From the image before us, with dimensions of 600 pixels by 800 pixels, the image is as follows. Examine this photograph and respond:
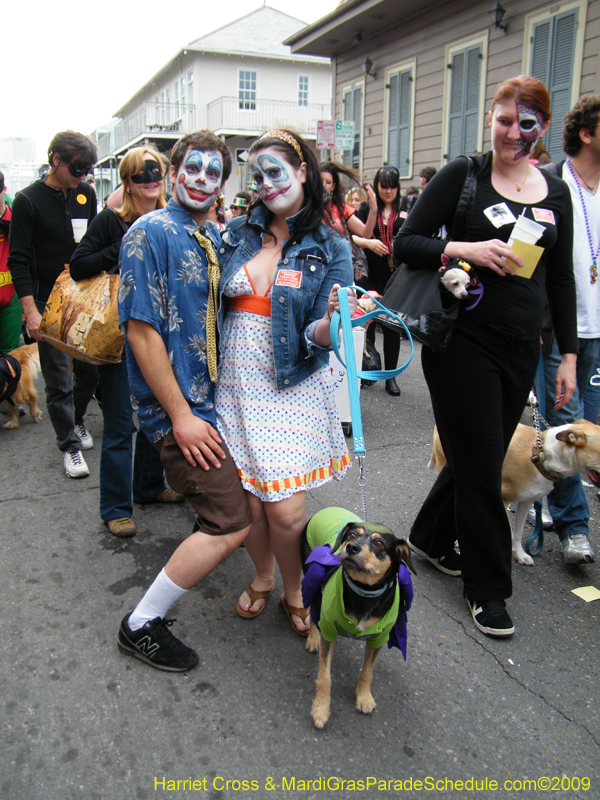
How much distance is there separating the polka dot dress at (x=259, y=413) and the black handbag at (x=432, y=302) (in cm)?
51

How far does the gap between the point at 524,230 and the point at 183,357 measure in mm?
1482

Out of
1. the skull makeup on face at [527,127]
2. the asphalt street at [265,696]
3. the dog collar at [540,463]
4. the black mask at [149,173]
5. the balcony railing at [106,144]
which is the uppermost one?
the balcony railing at [106,144]

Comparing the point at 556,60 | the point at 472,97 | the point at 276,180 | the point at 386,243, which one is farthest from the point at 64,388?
the point at 472,97

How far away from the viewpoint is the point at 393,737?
2.11m

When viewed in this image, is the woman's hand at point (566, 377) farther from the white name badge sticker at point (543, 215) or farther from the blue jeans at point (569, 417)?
the white name badge sticker at point (543, 215)

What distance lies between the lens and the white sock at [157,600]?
7.45ft

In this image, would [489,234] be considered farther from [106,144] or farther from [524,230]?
[106,144]

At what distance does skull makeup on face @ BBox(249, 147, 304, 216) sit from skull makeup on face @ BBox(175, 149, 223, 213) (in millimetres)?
166

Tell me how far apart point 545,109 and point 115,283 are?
2260mm

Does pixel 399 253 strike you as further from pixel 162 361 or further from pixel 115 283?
pixel 115 283

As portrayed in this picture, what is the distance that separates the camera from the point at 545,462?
2957 millimetres

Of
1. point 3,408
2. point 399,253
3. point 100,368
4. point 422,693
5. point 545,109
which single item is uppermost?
point 545,109

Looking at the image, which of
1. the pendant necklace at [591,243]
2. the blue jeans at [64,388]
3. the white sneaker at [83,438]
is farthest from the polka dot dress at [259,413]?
the white sneaker at [83,438]

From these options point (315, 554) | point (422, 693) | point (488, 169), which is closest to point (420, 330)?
point (488, 169)
